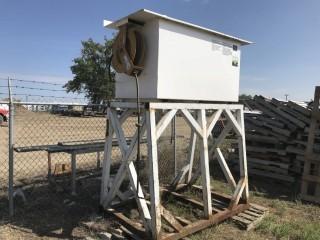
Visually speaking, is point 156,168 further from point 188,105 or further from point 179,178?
point 179,178

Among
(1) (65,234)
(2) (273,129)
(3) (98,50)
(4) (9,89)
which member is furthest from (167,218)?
(3) (98,50)

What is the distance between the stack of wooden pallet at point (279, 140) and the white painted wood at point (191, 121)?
3683 millimetres

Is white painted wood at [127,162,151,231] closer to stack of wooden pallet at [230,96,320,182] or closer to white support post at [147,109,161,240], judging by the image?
white support post at [147,109,161,240]

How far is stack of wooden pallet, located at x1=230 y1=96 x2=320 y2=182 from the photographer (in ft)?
24.9

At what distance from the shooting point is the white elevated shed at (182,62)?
4.21 metres

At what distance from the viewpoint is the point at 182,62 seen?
447 cm

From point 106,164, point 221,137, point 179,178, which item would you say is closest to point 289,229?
point 221,137

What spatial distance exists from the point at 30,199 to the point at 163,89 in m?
2.90

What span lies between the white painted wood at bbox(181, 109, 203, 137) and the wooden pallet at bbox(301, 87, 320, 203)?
3120 mm

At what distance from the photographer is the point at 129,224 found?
14.3 ft

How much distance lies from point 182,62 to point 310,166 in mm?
4041

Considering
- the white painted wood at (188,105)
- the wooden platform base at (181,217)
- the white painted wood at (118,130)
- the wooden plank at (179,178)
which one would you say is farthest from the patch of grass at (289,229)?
the white painted wood at (118,130)

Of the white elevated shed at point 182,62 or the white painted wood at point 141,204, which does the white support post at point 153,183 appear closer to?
the white painted wood at point 141,204

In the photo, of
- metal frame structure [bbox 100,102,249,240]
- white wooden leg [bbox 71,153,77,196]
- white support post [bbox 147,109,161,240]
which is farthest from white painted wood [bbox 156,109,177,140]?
white wooden leg [bbox 71,153,77,196]
